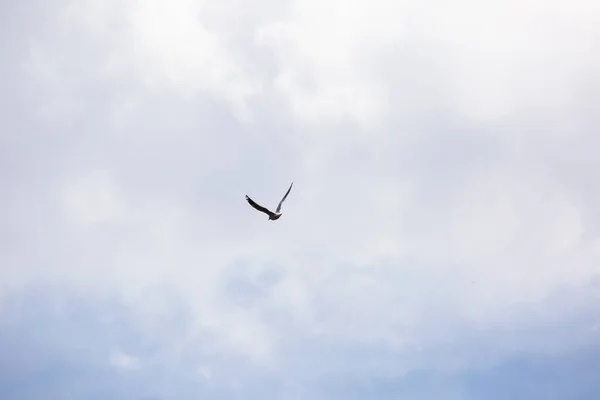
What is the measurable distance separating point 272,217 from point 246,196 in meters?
10.1

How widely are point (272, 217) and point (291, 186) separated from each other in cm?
553

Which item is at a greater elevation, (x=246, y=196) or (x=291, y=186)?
(x=291, y=186)

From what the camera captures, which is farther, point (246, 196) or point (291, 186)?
point (291, 186)

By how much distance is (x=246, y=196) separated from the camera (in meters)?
105

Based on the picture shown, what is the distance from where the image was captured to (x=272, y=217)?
114 meters

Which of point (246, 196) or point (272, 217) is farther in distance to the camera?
point (272, 217)

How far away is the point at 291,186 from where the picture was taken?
114875 mm

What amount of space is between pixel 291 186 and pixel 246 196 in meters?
11.7
